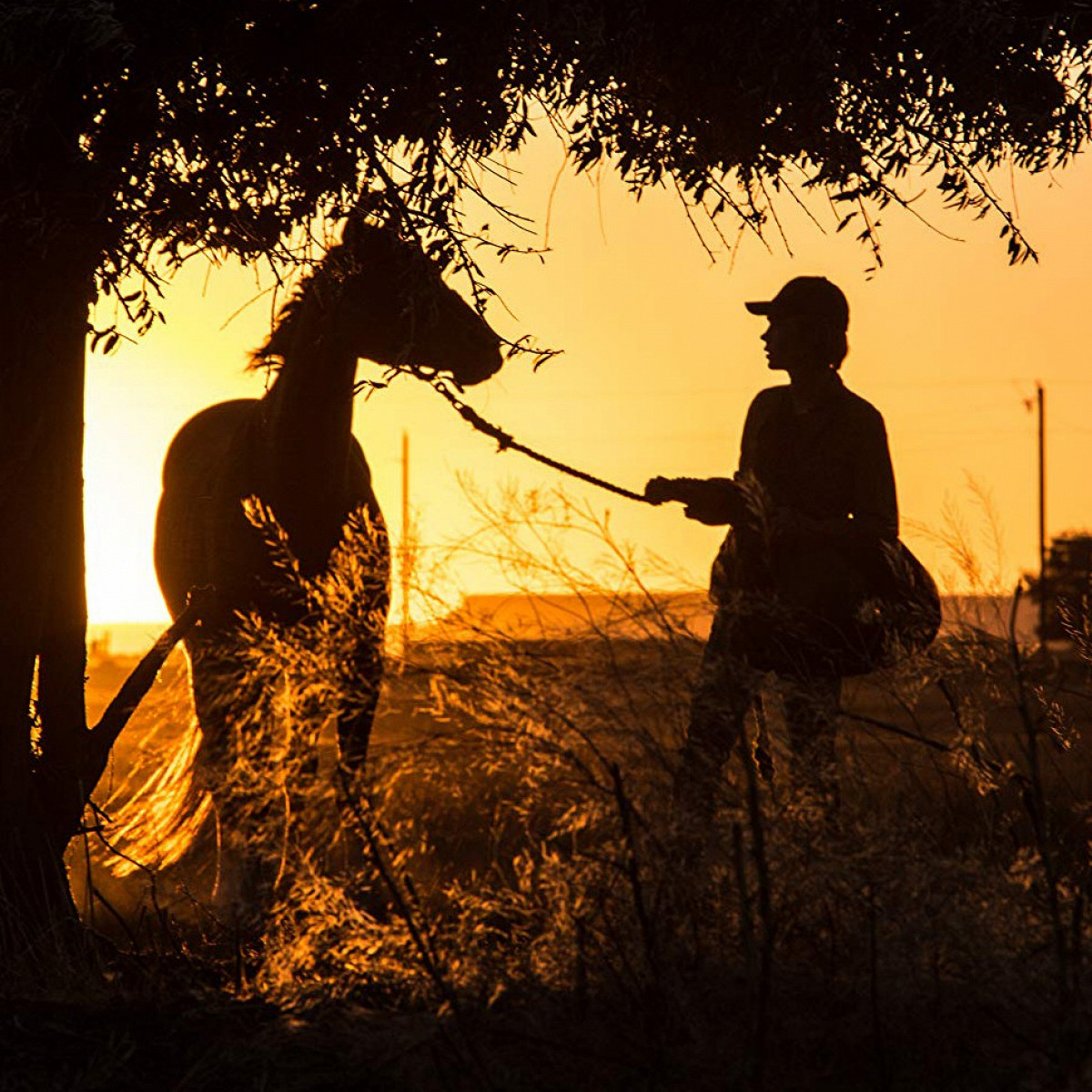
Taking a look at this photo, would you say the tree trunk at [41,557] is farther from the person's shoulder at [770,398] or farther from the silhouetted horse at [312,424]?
the person's shoulder at [770,398]

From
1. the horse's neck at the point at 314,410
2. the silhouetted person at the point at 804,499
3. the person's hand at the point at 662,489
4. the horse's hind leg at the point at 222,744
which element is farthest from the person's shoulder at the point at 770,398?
the horse's hind leg at the point at 222,744

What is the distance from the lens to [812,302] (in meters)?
6.78

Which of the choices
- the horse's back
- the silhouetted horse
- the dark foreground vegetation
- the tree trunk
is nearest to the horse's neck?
the silhouetted horse

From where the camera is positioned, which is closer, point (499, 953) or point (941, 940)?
point (941, 940)

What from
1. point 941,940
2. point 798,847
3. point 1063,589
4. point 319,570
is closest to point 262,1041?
point 798,847

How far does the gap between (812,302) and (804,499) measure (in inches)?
32.4

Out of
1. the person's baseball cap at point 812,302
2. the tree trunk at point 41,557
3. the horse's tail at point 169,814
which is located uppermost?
the person's baseball cap at point 812,302

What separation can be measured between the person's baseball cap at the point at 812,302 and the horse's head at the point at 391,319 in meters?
1.29

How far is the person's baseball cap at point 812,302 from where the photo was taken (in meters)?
6.79

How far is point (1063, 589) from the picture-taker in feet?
183

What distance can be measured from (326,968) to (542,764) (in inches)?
37.2

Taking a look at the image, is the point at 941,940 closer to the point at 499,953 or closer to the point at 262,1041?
the point at 499,953

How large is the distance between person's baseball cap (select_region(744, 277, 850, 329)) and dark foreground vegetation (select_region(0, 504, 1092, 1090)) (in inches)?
91.5

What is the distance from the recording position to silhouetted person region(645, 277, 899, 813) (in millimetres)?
5953
